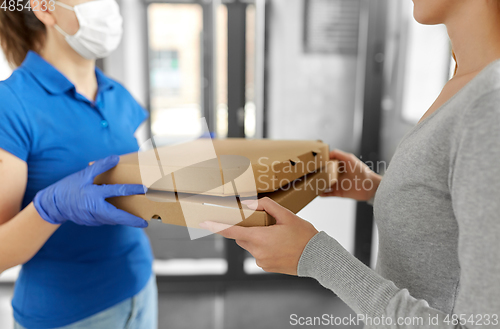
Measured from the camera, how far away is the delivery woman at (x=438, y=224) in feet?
1.24

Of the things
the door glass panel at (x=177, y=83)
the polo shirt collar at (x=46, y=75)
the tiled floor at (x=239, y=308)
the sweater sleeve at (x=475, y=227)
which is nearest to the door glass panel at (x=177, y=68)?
the door glass panel at (x=177, y=83)

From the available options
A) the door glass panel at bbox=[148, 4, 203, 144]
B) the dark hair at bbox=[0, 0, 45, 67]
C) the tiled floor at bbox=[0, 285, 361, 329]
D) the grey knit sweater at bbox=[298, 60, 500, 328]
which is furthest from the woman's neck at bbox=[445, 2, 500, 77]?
the door glass panel at bbox=[148, 4, 203, 144]

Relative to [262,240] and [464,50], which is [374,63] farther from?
[262,240]

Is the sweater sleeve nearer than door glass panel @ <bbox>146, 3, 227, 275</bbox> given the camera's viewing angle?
Yes

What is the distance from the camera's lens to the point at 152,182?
1.97ft

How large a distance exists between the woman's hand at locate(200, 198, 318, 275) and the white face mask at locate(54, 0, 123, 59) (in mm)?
659

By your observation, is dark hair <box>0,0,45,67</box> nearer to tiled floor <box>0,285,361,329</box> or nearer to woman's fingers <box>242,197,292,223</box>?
woman's fingers <box>242,197,292,223</box>

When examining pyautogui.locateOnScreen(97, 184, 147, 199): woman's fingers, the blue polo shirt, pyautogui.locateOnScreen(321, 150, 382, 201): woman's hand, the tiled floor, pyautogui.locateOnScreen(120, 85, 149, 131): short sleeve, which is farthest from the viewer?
the tiled floor

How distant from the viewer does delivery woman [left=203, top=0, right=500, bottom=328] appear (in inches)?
14.8

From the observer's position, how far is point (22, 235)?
27.9 inches

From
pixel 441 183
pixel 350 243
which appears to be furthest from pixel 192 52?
pixel 441 183

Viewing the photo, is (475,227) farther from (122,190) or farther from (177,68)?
(177,68)

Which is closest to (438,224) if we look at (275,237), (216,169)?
(275,237)

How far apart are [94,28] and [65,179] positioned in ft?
1.44
